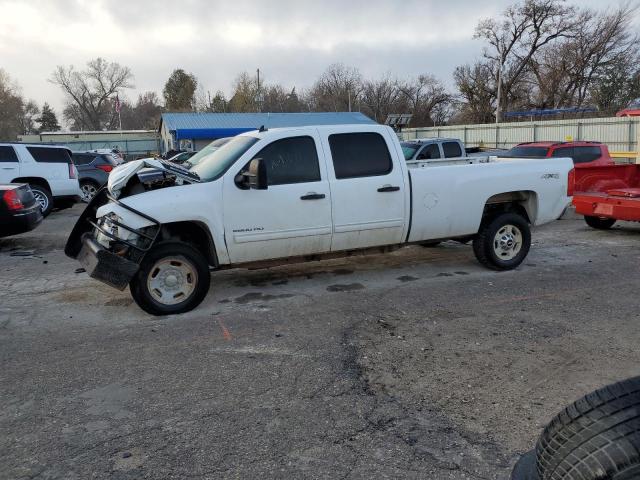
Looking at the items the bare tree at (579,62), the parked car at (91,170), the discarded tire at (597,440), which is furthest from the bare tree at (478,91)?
the discarded tire at (597,440)

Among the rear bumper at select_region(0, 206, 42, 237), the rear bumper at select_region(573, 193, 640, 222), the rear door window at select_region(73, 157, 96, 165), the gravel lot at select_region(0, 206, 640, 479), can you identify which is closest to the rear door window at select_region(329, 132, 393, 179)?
the gravel lot at select_region(0, 206, 640, 479)

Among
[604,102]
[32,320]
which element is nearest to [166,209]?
[32,320]

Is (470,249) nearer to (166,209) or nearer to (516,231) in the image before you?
(516,231)

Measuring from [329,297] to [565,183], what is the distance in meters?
3.81

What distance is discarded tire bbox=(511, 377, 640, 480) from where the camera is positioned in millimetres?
1729

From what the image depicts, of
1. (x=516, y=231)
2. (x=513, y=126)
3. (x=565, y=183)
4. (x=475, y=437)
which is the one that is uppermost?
(x=513, y=126)

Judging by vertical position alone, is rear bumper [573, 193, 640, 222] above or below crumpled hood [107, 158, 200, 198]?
below

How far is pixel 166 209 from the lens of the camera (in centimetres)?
550

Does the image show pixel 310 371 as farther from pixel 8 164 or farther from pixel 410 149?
pixel 8 164

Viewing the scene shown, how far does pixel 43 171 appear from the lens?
13273 millimetres

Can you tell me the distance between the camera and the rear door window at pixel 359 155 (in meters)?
6.35

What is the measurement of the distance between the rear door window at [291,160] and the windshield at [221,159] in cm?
27

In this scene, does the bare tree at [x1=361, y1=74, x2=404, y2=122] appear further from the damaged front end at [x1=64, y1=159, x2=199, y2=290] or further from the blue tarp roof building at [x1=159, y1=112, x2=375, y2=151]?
the damaged front end at [x1=64, y1=159, x2=199, y2=290]

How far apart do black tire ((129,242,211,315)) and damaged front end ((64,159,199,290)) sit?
126 mm
